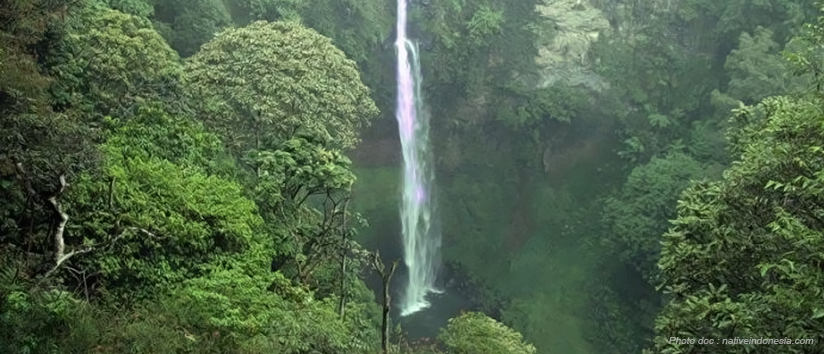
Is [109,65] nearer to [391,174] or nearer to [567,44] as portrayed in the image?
[391,174]

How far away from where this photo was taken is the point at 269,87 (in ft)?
41.8

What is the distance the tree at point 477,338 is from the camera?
1059cm

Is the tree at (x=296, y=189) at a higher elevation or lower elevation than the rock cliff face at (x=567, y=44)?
lower

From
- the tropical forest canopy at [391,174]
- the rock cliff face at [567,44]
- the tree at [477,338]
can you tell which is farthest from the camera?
the rock cliff face at [567,44]

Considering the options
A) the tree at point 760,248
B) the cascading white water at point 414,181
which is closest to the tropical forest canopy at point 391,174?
the tree at point 760,248

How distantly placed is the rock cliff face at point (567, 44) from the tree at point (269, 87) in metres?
13.0

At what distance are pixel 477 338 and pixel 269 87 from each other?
6304 millimetres

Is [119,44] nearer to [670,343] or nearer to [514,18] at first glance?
[670,343]

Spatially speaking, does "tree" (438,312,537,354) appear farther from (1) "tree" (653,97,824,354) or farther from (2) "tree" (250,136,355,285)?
(1) "tree" (653,97,824,354)

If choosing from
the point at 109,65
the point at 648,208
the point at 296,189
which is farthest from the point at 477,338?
the point at 648,208

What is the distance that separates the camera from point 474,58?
81.2 ft

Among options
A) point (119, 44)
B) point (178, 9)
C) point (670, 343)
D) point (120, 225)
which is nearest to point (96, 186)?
point (120, 225)

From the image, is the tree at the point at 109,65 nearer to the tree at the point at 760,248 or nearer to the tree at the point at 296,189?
the tree at the point at 296,189

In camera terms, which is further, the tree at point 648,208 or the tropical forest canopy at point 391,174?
the tree at point 648,208
